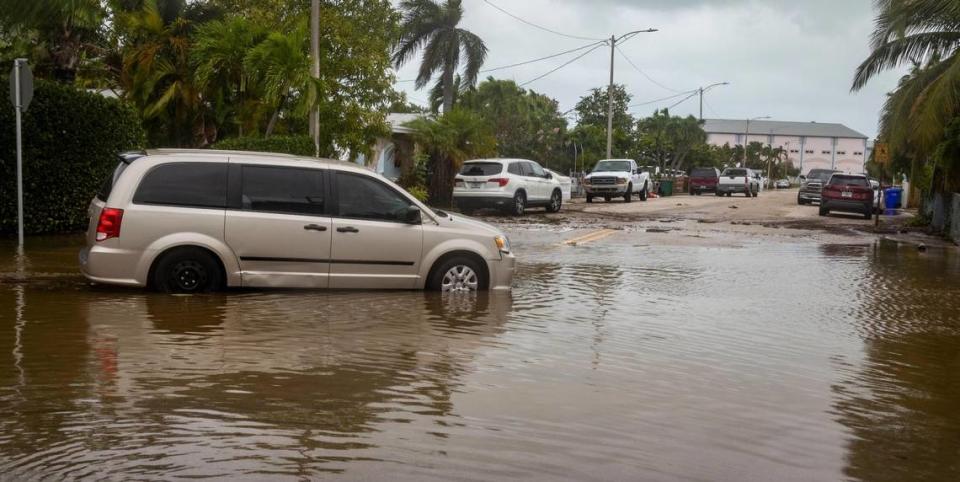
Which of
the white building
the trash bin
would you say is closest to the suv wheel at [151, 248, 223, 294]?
the trash bin

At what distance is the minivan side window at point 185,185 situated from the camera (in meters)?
10.0

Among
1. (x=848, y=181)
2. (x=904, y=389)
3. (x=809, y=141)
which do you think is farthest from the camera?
(x=809, y=141)

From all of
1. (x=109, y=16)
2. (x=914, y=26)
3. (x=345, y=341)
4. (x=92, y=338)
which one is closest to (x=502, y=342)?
(x=345, y=341)

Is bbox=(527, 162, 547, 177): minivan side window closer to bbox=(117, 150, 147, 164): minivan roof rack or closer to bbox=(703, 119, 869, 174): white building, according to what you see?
bbox=(117, 150, 147, 164): minivan roof rack

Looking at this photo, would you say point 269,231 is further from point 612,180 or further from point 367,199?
point 612,180

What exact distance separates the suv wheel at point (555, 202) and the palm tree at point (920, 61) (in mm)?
9645

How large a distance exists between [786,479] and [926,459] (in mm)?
1005

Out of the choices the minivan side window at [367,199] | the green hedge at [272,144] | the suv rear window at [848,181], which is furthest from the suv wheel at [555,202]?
the minivan side window at [367,199]

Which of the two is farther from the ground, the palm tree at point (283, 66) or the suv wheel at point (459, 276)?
the palm tree at point (283, 66)

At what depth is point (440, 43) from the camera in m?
48.4

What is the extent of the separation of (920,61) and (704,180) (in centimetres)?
3213

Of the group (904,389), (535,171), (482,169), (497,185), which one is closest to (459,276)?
(904,389)

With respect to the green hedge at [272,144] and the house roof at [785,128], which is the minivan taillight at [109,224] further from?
the house roof at [785,128]

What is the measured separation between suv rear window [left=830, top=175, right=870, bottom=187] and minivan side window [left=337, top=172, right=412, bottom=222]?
86.5 feet
